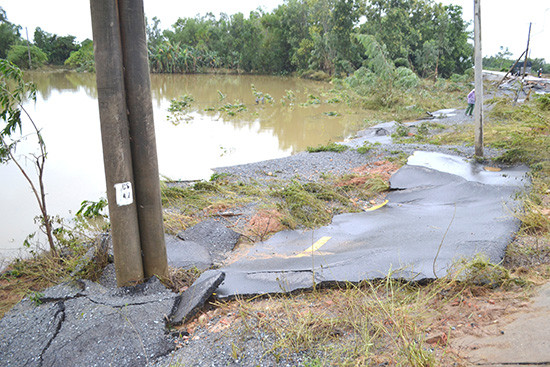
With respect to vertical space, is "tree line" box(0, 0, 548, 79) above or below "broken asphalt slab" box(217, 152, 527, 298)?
above

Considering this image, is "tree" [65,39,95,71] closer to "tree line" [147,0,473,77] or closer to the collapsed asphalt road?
"tree line" [147,0,473,77]

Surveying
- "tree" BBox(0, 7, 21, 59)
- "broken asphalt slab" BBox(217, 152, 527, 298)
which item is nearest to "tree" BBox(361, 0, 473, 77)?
"broken asphalt slab" BBox(217, 152, 527, 298)

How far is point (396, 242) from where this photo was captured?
4465mm

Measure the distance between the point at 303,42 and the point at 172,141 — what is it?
3136 centimetres

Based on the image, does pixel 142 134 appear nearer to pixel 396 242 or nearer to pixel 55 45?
pixel 396 242

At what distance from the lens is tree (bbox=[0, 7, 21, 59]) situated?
144ft

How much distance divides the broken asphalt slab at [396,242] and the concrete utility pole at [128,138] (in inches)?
31.6

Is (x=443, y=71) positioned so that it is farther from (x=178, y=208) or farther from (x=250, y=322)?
(x=250, y=322)

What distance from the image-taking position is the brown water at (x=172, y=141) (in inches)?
332

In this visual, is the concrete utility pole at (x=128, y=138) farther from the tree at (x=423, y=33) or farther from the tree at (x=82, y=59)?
the tree at (x=82, y=59)

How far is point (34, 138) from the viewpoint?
45.6 ft

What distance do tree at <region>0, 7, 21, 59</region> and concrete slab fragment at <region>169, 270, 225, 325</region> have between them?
5014cm

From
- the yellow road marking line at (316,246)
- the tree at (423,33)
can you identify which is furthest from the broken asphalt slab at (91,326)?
the tree at (423,33)

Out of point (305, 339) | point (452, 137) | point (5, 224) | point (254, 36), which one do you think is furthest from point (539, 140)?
point (254, 36)
